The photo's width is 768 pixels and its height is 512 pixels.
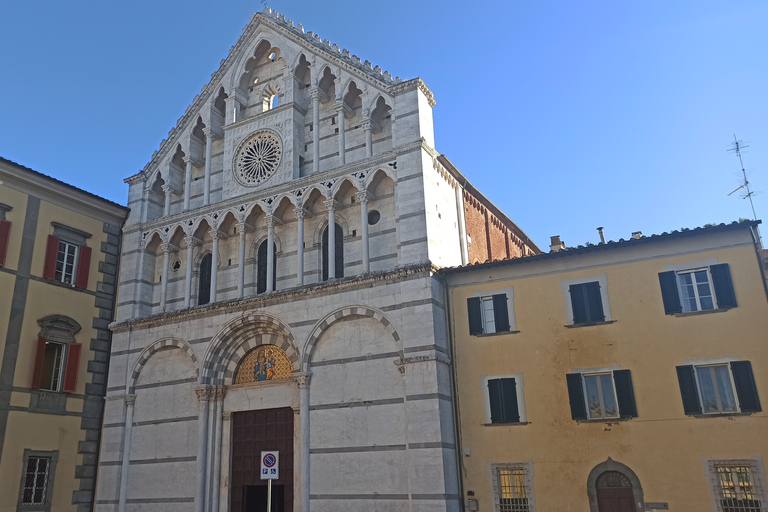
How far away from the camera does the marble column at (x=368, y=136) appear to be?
2167 centimetres

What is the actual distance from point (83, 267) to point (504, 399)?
52.0 ft

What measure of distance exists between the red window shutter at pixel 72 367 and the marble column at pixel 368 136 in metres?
12.2

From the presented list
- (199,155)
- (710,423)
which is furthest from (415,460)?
(199,155)

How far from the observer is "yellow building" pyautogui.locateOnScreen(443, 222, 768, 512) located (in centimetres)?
1548

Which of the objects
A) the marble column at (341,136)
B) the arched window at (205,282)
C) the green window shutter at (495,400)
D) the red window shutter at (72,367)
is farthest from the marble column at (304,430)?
the red window shutter at (72,367)

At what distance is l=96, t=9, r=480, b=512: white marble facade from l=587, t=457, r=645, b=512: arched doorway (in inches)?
142

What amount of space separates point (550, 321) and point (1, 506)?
17227mm

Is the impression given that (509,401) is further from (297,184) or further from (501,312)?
(297,184)

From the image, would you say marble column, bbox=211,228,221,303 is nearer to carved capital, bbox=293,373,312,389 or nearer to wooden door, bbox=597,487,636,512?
carved capital, bbox=293,373,312,389

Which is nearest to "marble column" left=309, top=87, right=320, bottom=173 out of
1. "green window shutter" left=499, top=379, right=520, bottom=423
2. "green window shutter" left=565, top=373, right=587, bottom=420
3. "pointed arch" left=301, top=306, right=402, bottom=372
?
"pointed arch" left=301, top=306, right=402, bottom=372

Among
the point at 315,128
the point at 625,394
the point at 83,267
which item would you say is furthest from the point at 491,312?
the point at 83,267

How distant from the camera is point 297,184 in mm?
22359

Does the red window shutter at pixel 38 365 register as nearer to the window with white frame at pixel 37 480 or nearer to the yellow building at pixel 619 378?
the window with white frame at pixel 37 480

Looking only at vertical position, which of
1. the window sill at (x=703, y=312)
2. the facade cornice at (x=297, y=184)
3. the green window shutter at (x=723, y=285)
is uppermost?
the facade cornice at (x=297, y=184)
